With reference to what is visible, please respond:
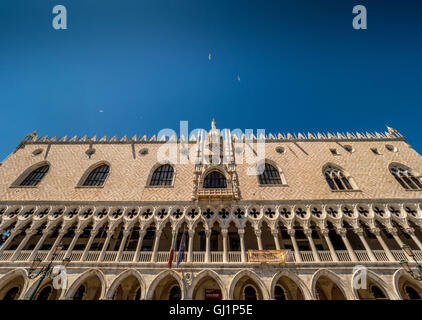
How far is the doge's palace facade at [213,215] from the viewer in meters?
10.5

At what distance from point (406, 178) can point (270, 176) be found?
11.4 m

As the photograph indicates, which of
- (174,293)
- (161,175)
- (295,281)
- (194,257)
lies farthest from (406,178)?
(161,175)

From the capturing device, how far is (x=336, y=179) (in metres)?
15.2

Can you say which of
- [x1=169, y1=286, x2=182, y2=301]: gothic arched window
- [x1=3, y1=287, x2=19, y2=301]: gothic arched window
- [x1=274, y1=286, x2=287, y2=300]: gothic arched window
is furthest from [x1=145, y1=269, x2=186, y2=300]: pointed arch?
[x1=3, y1=287, x2=19, y2=301]: gothic arched window

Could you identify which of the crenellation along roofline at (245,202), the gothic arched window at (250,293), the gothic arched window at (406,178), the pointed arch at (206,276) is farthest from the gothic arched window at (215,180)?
the gothic arched window at (406,178)

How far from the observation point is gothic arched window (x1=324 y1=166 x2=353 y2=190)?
14.5 metres

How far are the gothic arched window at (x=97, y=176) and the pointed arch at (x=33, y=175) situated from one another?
12.4 feet

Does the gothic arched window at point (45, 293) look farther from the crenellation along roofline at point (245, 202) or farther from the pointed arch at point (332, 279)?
the pointed arch at point (332, 279)

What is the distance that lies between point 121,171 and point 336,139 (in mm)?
21034

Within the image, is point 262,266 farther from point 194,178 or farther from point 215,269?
point 194,178

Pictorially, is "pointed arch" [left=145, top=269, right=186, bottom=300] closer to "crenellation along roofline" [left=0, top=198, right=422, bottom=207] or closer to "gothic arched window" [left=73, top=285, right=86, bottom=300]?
"crenellation along roofline" [left=0, top=198, right=422, bottom=207]

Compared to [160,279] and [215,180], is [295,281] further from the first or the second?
[215,180]

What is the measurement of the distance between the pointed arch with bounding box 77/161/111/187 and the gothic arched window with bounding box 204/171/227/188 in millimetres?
8582

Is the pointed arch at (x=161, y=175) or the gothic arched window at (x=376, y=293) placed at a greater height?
the pointed arch at (x=161, y=175)
